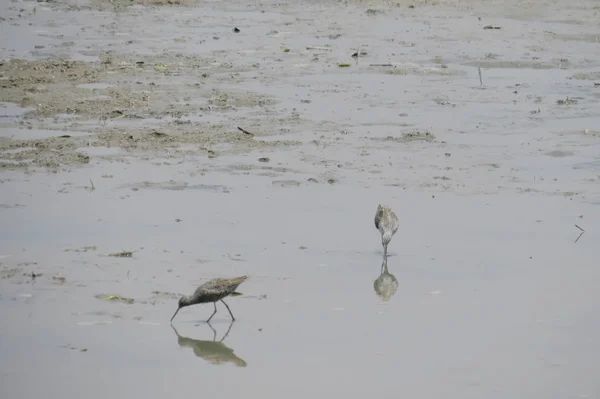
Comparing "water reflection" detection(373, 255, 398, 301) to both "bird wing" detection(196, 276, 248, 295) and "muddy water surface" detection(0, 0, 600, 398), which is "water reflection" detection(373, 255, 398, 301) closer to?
"muddy water surface" detection(0, 0, 600, 398)

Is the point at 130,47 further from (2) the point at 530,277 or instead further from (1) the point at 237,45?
(2) the point at 530,277

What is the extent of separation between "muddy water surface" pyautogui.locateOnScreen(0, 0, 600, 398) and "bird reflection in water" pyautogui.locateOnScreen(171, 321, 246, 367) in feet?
0.06

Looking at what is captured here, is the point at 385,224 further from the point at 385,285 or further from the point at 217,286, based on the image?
the point at 217,286

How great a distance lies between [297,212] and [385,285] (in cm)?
211

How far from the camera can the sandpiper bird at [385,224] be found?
10828 millimetres

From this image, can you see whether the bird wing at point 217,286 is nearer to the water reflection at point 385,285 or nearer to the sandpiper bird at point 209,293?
the sandpiper bird at point 209,293

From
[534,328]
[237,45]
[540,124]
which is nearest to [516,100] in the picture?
[540,124]

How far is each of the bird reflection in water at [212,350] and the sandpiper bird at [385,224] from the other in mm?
2444

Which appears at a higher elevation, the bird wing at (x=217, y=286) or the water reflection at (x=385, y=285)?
the bird wing at (x=217, y=286)

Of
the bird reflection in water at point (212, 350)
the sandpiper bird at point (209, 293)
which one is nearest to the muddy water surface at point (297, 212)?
the bird reflection in water at point (212, 350)

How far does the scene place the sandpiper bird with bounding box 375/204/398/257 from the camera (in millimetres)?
10828

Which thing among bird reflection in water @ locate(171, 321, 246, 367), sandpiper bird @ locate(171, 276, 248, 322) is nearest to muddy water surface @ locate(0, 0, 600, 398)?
bird reflection in water @ locate(171, 321, 246, 367)

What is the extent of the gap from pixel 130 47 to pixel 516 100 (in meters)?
6.84

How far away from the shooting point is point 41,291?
31.4 feet
